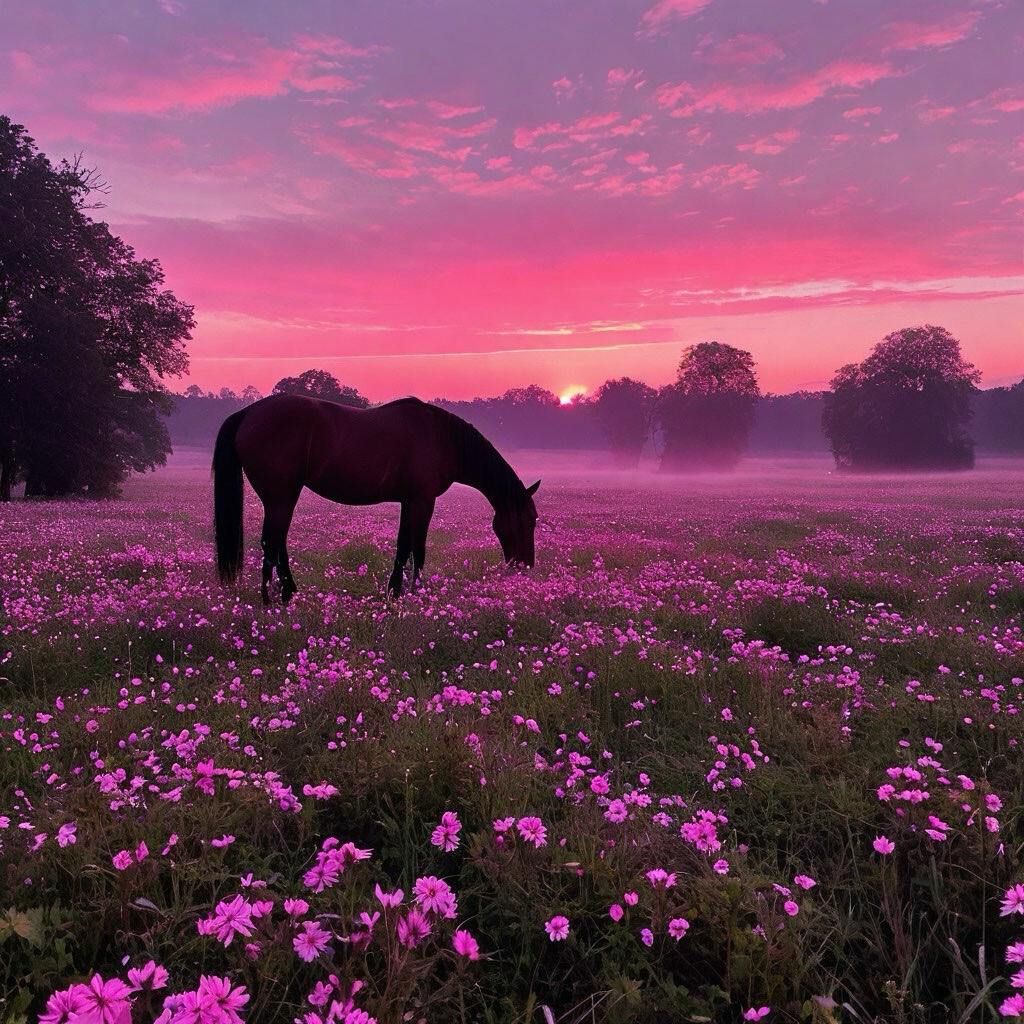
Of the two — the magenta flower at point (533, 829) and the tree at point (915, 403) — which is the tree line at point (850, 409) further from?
the magenta flower at point (533, 829)

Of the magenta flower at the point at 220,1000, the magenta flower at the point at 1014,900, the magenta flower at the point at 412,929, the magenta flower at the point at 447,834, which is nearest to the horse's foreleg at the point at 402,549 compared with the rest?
the magenta flower at the point at 447,834

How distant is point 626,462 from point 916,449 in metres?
43.4

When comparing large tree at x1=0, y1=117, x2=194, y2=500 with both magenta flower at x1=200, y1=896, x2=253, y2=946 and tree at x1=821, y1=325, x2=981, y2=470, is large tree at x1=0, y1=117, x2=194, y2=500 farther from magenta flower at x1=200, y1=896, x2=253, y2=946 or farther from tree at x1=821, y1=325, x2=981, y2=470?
tree at x1=821, y1=325, x2=981, y2=470

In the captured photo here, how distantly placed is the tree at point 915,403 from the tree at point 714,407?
14.7m

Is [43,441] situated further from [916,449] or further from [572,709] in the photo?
[916,449]

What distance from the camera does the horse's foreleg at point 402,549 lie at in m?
9.67

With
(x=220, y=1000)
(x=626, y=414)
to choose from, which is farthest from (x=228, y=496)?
(x=626, y=414)

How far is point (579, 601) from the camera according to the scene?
8.73 metres

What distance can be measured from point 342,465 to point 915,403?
81866mm

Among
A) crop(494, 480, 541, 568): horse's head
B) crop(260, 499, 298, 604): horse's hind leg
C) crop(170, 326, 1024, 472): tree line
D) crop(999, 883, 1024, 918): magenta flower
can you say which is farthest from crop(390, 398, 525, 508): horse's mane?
crop(170, 326, 1024, 472): tree line

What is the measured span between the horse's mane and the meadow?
329 cm

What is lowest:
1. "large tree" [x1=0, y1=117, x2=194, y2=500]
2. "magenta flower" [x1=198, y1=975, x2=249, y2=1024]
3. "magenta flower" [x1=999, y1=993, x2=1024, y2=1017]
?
"magenta flower" [x1=999, y1=993, x2=1024, y2=1017]

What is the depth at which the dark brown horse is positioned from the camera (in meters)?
9.07

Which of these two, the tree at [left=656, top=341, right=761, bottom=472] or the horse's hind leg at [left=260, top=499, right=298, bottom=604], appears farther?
the tree at [left=656, top=341, right=761, bottom=472]
